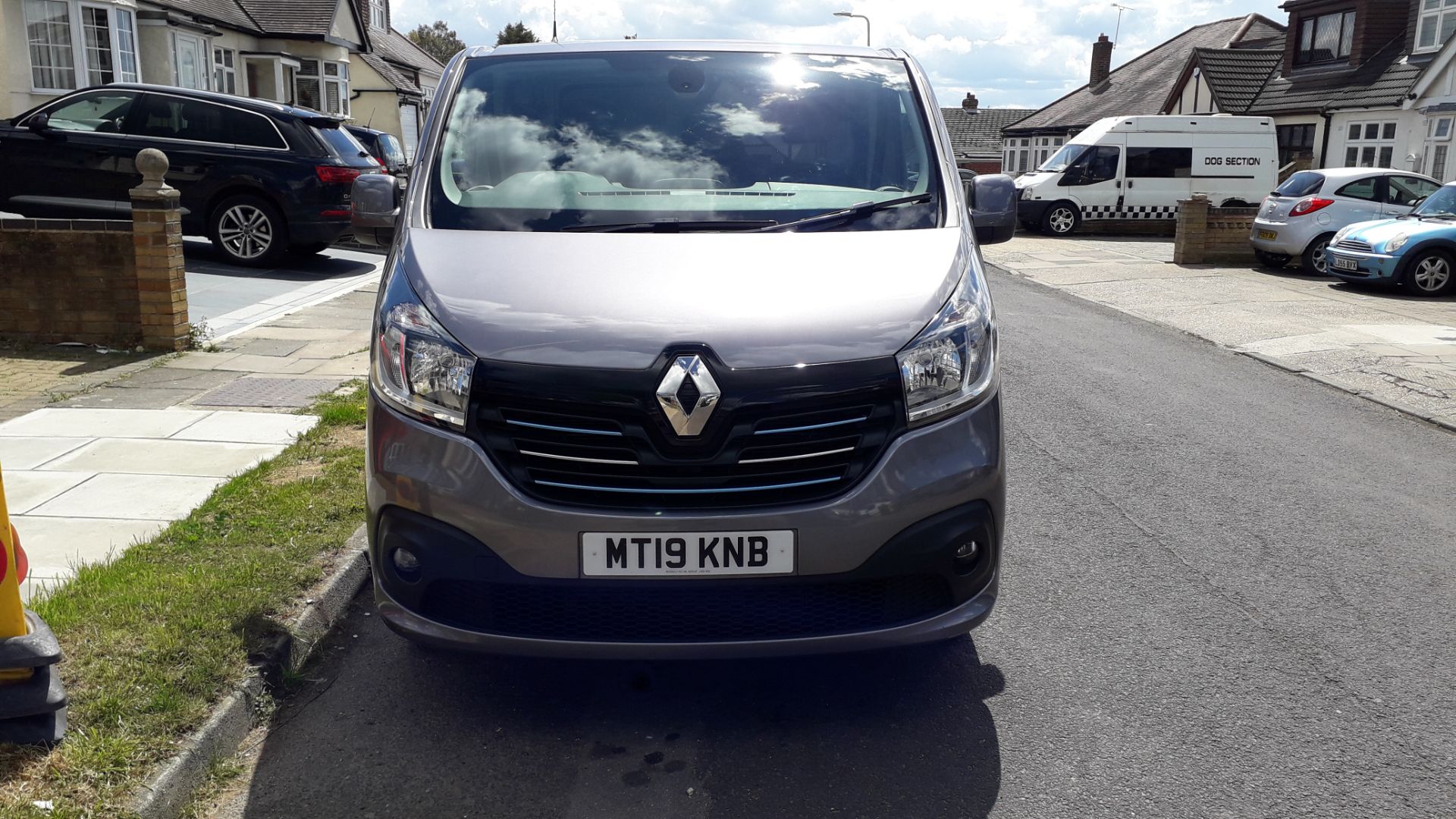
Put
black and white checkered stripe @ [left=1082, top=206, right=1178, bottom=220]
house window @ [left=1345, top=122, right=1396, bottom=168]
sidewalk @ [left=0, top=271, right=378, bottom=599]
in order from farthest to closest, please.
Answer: house window @ [left=1345, top=122, right=1396, bottom=168], black and white checkered stripe @ [left=1082, top=206, right=1178, bottom=220], sidewalk @ [left=0, top=271, right=378, bottom=599]

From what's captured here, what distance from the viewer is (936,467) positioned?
3.29m

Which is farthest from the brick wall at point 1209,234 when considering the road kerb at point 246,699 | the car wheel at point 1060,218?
the road kerb at point 246,699

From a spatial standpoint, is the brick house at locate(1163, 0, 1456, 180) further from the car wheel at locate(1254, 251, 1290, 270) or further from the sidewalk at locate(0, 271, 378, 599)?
the sidewalk at locate(0, 271, 378, 599)

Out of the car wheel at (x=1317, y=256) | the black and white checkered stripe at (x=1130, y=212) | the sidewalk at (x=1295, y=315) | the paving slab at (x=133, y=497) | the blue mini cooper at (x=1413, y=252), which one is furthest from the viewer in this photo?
the black and white checkered stripe at (x=1130, y=212)

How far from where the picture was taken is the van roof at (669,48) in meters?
4.65

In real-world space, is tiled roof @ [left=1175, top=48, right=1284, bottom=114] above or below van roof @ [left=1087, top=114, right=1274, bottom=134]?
above

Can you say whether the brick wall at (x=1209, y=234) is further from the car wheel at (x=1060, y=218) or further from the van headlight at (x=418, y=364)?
the van headlight at (x=418, y=364)

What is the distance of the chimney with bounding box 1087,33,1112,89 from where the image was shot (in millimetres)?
51281

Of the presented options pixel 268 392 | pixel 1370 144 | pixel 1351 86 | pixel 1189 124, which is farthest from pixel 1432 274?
pixel 1351 86

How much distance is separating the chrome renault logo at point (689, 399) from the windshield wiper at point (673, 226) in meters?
0.85

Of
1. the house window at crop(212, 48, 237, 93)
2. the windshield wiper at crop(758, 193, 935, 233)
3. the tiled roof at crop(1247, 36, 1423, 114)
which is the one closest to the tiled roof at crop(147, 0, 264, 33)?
the house window at crop(212, 48, 237, 93)

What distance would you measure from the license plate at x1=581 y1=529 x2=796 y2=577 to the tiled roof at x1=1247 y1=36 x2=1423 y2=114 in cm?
3239

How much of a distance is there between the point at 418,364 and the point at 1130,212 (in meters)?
27.8

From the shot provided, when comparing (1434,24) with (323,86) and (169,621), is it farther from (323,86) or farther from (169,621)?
(169,621)
